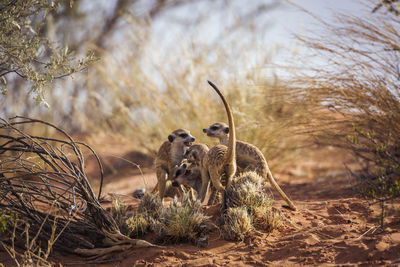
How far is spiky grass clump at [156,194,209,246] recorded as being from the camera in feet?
10.7

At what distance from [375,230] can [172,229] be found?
1.70 metres

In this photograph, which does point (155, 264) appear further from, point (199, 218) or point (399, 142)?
point (399, 142)

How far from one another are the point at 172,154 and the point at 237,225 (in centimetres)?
155

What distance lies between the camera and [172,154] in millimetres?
4488

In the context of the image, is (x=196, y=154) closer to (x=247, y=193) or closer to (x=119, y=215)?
(x=247, y=193)

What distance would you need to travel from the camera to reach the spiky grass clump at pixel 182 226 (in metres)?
3.25

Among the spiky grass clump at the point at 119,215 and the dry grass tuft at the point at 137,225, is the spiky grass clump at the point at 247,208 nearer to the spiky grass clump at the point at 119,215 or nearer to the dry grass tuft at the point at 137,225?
the dry grass tuft at the point at 137,225

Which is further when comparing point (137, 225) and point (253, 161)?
point (253, 161)

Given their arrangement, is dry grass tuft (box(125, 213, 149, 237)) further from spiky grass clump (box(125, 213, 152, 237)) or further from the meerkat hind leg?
the meerkat hind leg

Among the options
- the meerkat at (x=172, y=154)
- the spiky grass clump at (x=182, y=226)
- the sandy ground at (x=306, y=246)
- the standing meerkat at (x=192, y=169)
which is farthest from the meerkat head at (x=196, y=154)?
the spiky grass clump at (x=182, y=226)

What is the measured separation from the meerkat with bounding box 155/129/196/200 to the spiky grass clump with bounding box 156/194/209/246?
Result: 1063 mm

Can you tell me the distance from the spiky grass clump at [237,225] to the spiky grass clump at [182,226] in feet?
0.73

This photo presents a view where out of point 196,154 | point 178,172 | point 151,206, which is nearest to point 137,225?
point 151,206

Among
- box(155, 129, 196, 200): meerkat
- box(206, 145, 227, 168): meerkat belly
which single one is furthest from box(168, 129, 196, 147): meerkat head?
box(206, 145, 227, 168): meerkat belly
